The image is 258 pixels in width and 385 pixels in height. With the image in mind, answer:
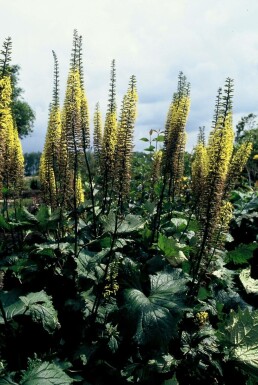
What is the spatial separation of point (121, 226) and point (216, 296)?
5.80ft

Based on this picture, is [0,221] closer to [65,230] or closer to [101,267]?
[65,230]

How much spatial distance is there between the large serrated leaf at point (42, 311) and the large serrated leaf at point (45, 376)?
1.66 ft

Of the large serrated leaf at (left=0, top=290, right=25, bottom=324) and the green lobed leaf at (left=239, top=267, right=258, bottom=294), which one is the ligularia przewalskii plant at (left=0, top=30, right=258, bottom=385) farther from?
the green lobed leaf at (left=239, top=267, right=258, bottom=294)

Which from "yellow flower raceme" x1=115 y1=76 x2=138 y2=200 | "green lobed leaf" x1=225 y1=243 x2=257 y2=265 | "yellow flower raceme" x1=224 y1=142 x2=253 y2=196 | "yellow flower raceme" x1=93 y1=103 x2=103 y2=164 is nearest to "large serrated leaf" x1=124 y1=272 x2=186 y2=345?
"yellow flower raceme" x1=115 y1=76 x2=138 y2=200

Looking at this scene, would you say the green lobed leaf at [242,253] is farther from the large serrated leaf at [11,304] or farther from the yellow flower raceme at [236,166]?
the large serrated leaf at [11,304]

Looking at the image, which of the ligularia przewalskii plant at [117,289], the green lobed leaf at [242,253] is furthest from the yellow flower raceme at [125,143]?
the green lobed leaf at [242,253]

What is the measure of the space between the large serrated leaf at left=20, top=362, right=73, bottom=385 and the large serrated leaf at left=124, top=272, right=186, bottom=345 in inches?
26.3

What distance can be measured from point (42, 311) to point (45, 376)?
2.29ft

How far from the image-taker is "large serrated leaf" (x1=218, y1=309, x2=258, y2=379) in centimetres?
393

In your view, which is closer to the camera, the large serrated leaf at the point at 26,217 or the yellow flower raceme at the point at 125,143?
the yellow flower raceme at the point at 125,143

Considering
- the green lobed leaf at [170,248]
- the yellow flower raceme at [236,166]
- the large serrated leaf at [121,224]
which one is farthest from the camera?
the yellow flower raceme at [236,166]

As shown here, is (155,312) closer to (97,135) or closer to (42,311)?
(42,311)

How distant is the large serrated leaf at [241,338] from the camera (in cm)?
393

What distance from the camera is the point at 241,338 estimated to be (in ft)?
13.3
